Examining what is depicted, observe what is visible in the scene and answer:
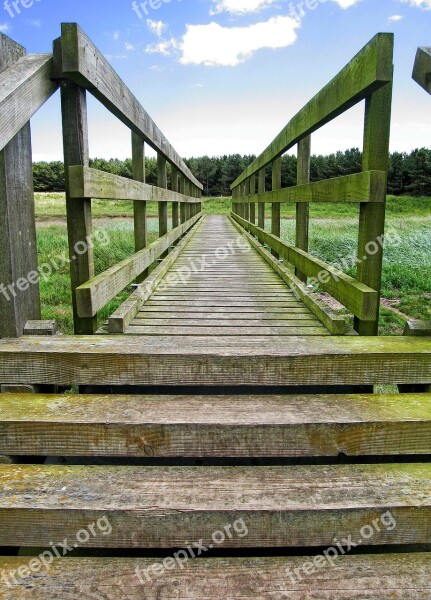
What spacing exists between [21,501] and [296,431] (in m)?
0.90

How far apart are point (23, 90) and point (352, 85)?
1.51m

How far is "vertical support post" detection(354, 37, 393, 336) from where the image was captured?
92.0 inches

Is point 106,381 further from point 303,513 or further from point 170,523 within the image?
point 303,513

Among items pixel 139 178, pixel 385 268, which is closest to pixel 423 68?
pixel 139 178

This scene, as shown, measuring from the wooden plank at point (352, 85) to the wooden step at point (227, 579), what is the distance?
1888 millimetres

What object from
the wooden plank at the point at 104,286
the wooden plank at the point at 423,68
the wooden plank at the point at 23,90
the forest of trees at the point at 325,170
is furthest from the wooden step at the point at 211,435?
the forest of trees at the point at 325,170

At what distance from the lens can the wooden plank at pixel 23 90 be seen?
1832 millimetres

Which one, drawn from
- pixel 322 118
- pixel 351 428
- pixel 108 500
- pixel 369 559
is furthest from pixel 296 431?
pixel 322 118

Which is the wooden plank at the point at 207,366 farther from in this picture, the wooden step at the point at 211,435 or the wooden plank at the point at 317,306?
the wooden plank at the point at 317,306

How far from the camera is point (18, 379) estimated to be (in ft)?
6.75

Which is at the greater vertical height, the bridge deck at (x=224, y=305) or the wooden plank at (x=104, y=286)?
the wooden plank at (x=104, y=286)

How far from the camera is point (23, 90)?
1964 millimetres

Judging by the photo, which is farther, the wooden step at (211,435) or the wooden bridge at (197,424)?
the wooden step at (211,435)

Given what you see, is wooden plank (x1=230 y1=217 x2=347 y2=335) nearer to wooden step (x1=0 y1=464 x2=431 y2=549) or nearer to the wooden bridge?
the wooden bridge
